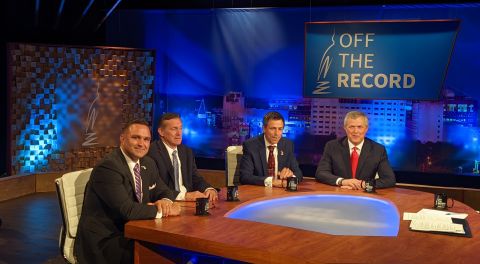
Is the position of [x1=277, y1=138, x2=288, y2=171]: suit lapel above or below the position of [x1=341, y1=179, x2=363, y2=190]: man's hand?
above

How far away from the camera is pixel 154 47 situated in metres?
7.52

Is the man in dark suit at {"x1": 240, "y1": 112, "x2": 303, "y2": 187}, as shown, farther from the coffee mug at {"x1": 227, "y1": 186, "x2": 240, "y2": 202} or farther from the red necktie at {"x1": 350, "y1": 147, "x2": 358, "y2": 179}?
the coffee mug at {"x1": 227, "y1": 186, "x2": 240, "y2": 202}

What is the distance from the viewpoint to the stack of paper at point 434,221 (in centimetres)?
268

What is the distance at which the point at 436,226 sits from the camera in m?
2.72

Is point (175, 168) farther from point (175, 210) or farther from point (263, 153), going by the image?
point (175, 210)

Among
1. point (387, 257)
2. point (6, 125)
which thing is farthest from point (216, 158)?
point (387, 257)

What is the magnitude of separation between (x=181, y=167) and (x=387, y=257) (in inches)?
79.9

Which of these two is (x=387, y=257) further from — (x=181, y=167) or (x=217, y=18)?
(x=217, y=18)

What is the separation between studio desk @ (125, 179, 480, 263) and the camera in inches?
87.7

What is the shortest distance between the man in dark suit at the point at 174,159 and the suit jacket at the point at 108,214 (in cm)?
93

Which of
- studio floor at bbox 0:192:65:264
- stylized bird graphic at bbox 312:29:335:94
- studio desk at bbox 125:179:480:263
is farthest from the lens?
stylized bird graphic at bbox 312:29:335:94

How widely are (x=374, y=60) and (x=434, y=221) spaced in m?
3.19

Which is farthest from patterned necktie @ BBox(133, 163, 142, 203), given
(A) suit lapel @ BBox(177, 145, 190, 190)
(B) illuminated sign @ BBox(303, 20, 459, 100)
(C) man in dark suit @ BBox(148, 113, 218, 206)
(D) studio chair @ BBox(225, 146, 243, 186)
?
(B) illuminated sign @ BBox(303, 20, 459, 100)

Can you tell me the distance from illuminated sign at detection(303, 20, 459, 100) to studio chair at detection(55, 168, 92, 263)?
10.8ft
